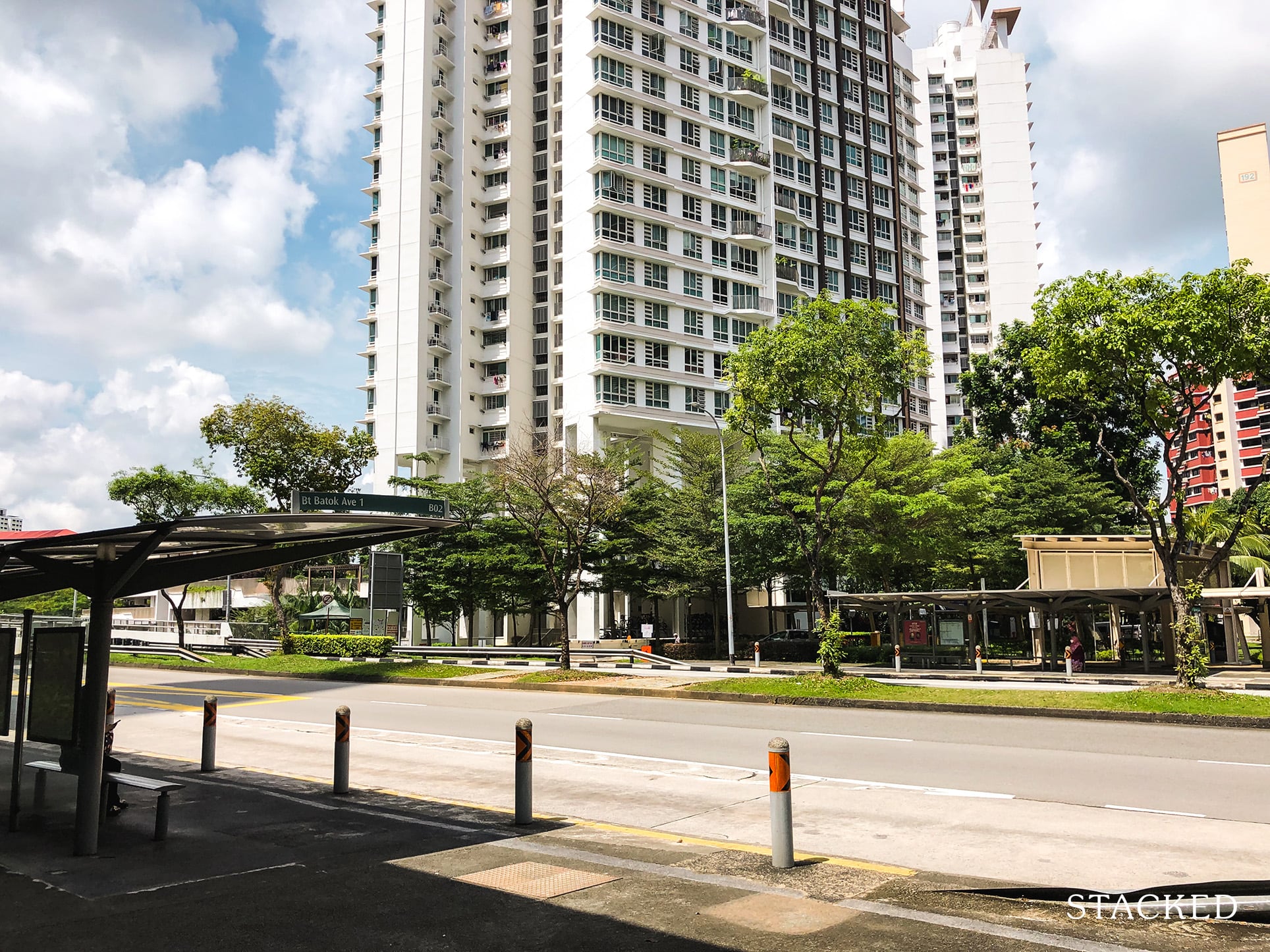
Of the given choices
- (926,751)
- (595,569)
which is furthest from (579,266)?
(926,751)

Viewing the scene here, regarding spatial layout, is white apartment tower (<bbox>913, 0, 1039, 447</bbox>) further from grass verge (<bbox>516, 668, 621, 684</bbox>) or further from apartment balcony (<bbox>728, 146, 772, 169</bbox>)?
grass verge (<bbox>516, 668, 621, 684</bbox>)

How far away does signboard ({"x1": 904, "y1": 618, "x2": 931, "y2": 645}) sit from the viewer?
3522 centimetres

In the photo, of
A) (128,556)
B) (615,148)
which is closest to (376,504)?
(128,556)

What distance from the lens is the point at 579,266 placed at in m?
60.9

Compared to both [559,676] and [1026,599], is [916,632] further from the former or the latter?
[559,676]

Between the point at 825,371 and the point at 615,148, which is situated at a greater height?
the point at 615,148

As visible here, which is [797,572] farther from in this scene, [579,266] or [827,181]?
[827,181]

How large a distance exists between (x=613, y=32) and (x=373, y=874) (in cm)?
6481

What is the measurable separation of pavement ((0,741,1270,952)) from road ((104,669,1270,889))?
1.33 metres

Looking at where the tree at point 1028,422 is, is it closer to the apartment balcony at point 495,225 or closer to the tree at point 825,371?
the tree at point 825,371

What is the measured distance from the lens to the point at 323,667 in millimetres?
32375

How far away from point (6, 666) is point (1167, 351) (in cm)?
2005

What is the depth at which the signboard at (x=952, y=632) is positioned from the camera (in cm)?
3600

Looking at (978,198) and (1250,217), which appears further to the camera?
(978,198)
